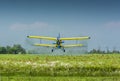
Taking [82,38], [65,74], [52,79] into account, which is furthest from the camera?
[82,38]

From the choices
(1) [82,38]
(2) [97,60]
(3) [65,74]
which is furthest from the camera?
(1) [82,38]

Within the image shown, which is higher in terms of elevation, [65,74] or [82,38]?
[82,38]

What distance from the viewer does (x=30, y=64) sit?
146 feet

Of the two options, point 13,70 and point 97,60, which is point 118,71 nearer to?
point 97,60

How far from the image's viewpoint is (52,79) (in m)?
38.4

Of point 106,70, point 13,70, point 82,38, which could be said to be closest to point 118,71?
point 106,70

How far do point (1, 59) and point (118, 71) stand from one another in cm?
1254

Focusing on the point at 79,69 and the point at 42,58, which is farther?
the point at 42,58

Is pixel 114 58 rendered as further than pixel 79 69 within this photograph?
Yes

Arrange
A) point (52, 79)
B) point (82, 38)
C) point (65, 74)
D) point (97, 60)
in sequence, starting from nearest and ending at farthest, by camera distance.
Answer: point (52, 79) < point (65, 74) < point (97, 60) < point (82, 38)

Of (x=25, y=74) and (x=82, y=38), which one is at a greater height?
(x=82, y=38)

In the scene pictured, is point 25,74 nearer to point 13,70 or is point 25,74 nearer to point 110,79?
point 13,70

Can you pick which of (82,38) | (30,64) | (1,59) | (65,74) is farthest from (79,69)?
(82,38)

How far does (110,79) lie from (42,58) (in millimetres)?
11984
